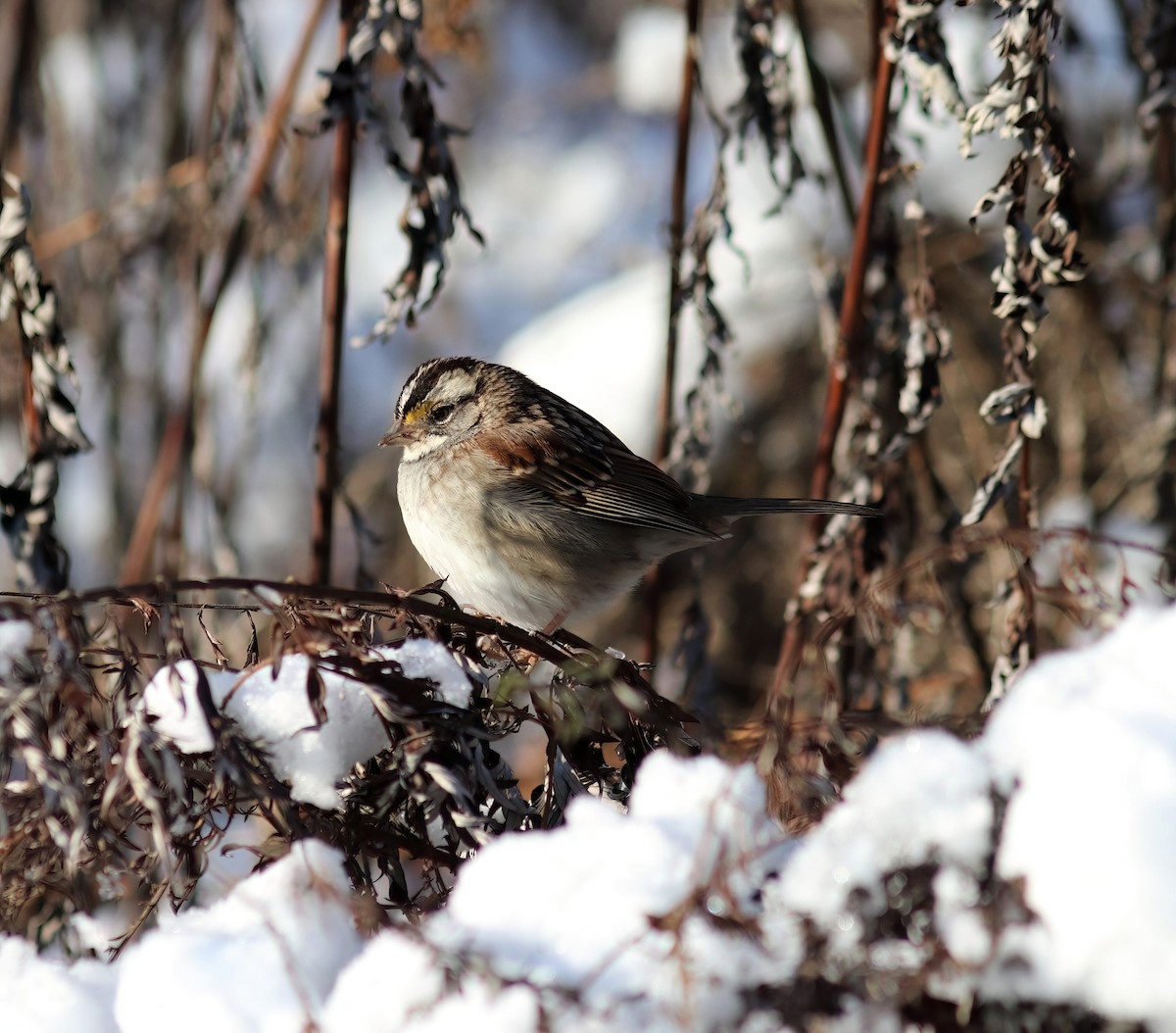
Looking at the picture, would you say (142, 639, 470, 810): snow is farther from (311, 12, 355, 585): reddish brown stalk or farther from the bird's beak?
the bird's beak

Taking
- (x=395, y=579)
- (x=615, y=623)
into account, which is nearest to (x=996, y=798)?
(x=615, y=623)

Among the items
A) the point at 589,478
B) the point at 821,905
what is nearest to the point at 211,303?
the point at 589,478

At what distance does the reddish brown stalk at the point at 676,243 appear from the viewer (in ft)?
10.3

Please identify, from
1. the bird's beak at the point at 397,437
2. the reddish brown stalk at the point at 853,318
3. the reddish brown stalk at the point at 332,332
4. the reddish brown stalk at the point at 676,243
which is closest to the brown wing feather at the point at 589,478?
the reddish brown stalk at the point at 676,243

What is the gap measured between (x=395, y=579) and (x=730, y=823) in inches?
201

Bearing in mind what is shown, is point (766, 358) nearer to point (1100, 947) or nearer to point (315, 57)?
point (315, 57)

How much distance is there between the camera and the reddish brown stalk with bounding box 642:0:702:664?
10.3 feet

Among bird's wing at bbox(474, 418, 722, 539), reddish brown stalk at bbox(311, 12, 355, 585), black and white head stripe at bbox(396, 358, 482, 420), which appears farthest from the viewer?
black and white head stripe at bbox(396, 358, 482, 420)

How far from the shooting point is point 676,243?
10.5 feet

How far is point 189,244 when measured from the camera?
4426mm

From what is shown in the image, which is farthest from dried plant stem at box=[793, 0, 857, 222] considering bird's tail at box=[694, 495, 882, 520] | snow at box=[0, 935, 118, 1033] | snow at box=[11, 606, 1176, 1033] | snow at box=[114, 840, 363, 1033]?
snow at box=[0, 935, 118, 1033]

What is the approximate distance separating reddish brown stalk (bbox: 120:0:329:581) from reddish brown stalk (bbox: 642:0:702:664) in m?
1.07

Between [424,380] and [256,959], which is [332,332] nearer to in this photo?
[424,380]

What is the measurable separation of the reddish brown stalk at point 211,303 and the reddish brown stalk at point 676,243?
1.07m
